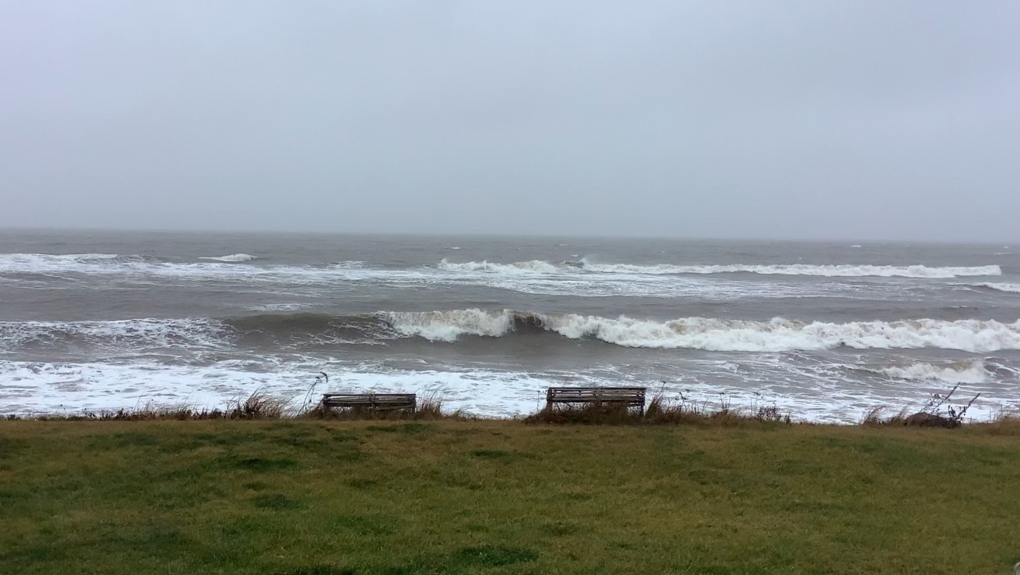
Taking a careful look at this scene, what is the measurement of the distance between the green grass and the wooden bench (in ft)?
4.32

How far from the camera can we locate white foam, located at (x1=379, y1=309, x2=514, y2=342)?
23.2 m

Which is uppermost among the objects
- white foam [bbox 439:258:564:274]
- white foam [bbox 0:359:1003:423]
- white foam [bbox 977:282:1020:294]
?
white foam [bbox 439:258:564:274]

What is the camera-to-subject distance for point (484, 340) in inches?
878

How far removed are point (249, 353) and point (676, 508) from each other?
15.4 metres

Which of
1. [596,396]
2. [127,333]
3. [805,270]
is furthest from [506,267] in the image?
[596,396]

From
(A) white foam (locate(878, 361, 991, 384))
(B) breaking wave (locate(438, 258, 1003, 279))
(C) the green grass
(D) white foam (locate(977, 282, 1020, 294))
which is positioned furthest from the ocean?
(B) breaking wave (locate(438, 258, 1003, 279))

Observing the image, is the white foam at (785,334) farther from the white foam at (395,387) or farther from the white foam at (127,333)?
the white foam at (127,333)

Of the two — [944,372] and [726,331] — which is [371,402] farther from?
[726,331]

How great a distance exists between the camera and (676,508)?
5.65m

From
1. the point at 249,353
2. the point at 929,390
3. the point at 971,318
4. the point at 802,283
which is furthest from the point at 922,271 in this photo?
the point at 249,353

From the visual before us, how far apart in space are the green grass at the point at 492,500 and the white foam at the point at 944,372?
9.86 meters

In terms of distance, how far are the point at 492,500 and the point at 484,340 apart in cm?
1660

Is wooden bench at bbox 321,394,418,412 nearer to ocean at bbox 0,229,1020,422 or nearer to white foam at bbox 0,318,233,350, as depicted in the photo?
ocean at bbox 0,229,1020,422

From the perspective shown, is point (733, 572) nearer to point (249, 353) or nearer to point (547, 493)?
point (547, 493)
